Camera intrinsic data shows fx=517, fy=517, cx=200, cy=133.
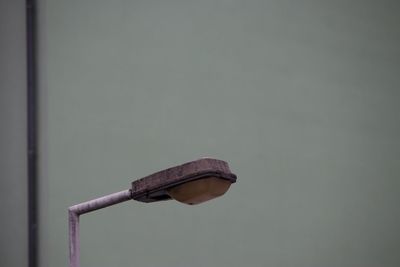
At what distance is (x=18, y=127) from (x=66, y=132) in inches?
7.9

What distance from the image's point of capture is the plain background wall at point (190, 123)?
1.99 m

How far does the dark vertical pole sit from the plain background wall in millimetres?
38

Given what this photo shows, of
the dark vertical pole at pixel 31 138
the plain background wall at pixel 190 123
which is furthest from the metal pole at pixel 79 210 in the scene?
the dark vertical pole at pixel 31 138

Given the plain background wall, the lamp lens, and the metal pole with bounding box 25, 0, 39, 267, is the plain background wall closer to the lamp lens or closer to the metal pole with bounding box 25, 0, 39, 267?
the metal pole with bounding box 25, 0, 39, 267

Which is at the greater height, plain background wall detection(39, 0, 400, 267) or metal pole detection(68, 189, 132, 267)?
plain background wall detection(39, 0, 400, 267)

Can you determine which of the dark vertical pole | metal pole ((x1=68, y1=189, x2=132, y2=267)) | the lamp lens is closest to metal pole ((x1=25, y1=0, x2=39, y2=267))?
the dark vertical pole

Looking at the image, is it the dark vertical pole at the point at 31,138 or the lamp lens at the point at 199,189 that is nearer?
the lamp lens at the point at 199,189

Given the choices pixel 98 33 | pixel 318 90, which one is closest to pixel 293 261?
pixel 318 90

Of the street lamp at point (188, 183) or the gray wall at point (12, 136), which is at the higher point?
the gray wall at point (12, 136)

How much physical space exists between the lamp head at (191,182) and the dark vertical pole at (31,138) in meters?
1.31

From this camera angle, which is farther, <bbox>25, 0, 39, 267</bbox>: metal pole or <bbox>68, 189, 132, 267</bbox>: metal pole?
<bbox>25, 0, 39, 267</bbox>: metal pole

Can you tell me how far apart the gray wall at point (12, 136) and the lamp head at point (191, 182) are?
136 cm

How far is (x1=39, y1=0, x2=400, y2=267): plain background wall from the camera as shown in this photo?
199 centimetres

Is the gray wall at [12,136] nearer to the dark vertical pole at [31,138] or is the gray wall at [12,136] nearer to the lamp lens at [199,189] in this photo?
the dark vertical pole at [31,138]
